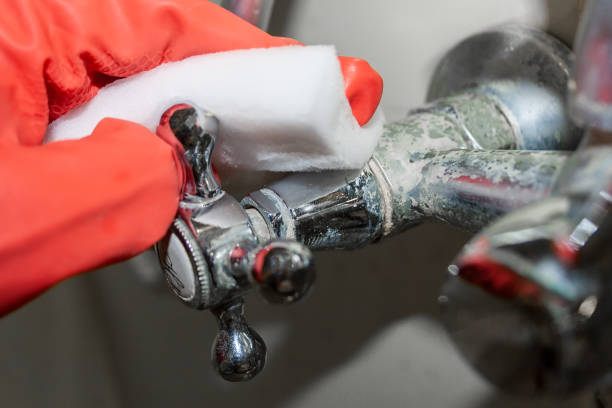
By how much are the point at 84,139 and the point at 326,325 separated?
36 centimetres

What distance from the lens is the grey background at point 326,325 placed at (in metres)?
0.47

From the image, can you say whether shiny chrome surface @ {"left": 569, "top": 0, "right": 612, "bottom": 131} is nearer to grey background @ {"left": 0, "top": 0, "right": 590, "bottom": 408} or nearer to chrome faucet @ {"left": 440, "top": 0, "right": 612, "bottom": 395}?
chrome faucet @ {"left": 440, "top": 0, "right": 612, "bottom": 395}

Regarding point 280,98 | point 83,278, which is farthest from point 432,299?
point 83,278

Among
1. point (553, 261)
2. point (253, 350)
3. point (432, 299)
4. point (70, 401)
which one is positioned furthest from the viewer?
point (70, 401)

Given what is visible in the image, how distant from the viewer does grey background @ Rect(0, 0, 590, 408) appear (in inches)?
18.3

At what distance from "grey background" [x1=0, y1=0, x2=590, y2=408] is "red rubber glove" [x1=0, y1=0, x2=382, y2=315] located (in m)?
0.17

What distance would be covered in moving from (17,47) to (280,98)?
0.42ft

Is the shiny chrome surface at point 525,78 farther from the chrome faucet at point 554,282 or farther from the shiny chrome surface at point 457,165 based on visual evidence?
the chrome faucet at point 554,282

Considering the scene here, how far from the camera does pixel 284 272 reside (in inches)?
9.1

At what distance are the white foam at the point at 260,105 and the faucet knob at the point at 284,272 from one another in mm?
66

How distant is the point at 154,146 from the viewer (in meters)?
0.26

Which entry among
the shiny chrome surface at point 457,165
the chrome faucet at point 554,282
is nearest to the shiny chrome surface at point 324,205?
the shiny chrome surface at point 457,165

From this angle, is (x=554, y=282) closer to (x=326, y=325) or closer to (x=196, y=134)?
(x=196, y=134)

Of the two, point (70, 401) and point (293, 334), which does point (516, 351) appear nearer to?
point (293, 334)
